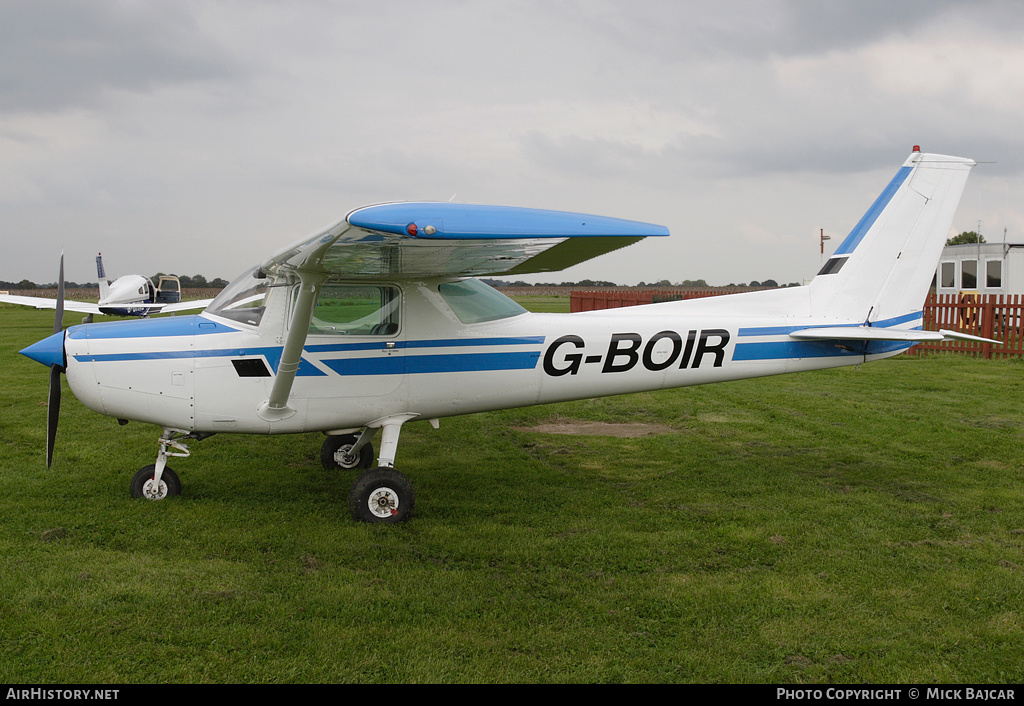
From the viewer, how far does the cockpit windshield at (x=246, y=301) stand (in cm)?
581

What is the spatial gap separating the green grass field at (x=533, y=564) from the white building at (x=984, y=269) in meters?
17.8

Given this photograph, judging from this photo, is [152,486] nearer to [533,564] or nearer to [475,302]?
[475,302]

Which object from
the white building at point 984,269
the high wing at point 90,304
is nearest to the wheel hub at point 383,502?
the high wing at point 90,304

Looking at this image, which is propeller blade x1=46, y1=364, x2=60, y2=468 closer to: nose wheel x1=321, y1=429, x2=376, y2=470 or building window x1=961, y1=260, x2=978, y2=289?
nose wheel x1=321, y1=429, x2=376, y2=470

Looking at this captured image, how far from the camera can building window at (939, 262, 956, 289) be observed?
25.0 m

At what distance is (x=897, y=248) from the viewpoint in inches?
267

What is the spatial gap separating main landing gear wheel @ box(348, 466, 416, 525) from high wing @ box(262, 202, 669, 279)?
1647mm

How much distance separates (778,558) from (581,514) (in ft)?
5.23

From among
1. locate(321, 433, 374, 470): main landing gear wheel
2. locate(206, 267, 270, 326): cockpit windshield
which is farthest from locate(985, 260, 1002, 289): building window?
locate(206, 267, 270, 326): cockpit windshield

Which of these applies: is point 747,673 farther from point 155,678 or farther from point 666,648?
point 155,678

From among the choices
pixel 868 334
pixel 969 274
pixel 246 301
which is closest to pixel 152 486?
pixel 246 301

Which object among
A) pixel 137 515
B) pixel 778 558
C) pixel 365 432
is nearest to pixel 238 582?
pixel 137 515

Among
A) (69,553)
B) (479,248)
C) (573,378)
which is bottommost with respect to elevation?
(69,553)

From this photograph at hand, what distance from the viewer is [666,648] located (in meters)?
3.60
